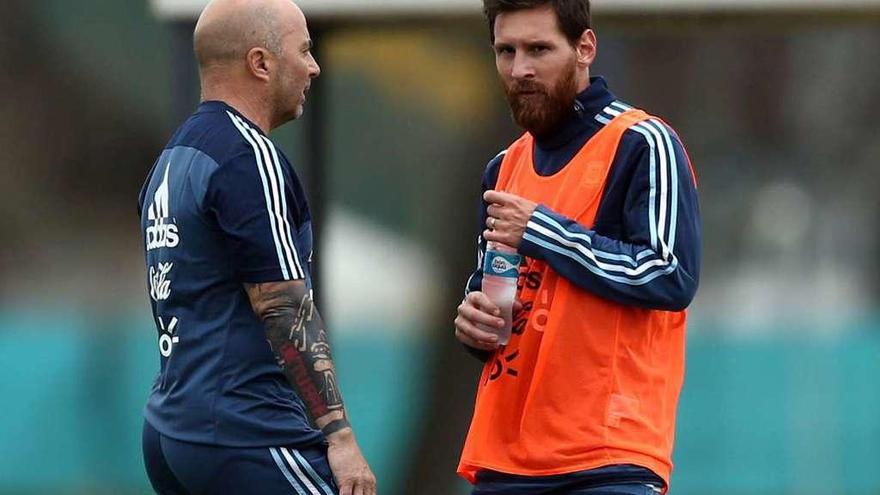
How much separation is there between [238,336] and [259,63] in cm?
60

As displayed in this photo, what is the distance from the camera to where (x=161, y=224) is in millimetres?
3363

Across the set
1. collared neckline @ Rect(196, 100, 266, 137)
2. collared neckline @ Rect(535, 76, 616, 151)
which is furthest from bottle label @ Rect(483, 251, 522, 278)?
collared neckline @ Rect(196, 100, 266, 137)

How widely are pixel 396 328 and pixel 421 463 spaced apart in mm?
575

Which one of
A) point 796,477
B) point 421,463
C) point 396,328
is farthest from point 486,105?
point 796,477

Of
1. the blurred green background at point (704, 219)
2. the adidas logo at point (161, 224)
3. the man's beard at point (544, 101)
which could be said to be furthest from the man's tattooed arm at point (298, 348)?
the blurred green background at point (704, 219)

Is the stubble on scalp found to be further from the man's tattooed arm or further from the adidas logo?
the man's tattooed arm

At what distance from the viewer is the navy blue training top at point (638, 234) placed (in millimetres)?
3250

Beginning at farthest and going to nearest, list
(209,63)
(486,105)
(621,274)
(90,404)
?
(90,404) → (486,105) → (209,63) → (621,274)

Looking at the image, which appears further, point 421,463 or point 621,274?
point 421,463

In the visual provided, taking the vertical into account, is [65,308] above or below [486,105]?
below

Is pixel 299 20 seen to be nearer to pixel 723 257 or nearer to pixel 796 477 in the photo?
pixel 723 257

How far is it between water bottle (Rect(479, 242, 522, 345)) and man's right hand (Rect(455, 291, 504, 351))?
14mm

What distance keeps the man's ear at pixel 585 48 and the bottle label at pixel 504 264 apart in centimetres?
47

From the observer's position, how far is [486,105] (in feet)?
20.9
